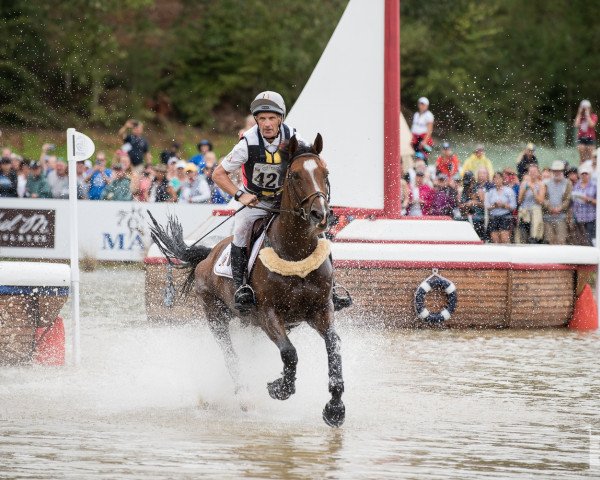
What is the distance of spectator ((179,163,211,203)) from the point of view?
73.3ft

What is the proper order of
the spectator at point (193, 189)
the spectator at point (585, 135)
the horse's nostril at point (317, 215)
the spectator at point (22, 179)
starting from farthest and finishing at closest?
1. the spectator at point (22, 179)
2. the spectator at point (585, 135)
3. the spectator at point (193, 189)
4. the horse's nostril at point (317, 215)

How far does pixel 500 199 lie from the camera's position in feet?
67.2

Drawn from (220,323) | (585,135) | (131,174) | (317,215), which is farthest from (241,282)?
(585,135)

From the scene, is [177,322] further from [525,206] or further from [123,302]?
[525,206]

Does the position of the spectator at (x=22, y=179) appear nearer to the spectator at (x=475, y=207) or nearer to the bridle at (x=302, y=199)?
the spectator at (x=475, y=207)

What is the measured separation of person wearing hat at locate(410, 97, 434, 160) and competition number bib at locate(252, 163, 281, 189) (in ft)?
45.6

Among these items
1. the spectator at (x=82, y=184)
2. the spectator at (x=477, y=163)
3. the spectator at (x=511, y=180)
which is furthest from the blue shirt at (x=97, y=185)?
the spectator at (x=511, y=180)

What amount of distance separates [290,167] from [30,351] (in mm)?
3875

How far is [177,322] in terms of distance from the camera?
1512 cm

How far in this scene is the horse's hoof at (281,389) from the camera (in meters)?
9.20

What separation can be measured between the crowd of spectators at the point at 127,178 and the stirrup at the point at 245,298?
11.8 metres

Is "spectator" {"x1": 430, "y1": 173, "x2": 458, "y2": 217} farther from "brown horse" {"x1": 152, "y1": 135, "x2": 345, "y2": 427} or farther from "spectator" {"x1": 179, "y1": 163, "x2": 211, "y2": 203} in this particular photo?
"brown horse" {"x1": 152, "y1": 135, "x2": 345, "y2": 427}

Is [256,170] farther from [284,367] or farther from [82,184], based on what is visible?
[82,184]

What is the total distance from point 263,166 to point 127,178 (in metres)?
13.5
